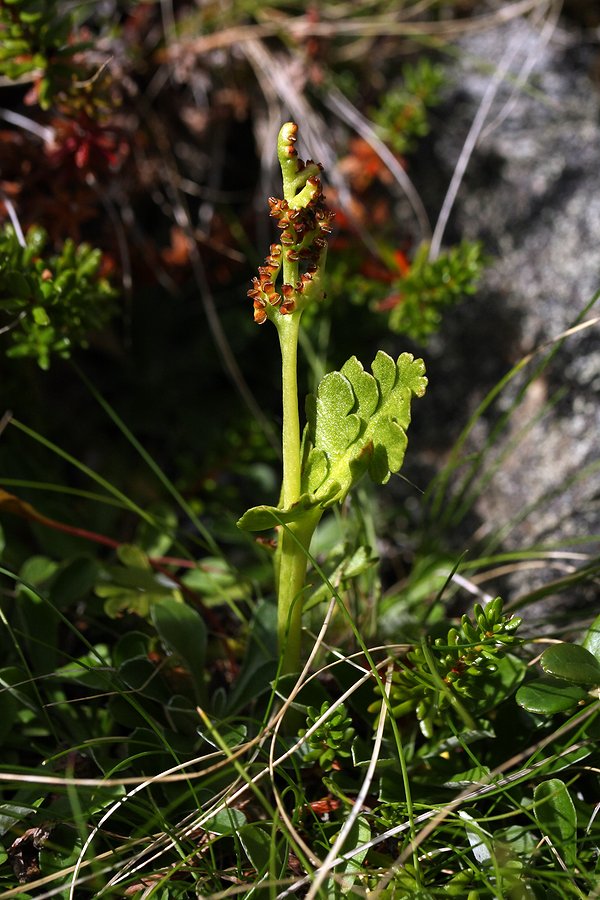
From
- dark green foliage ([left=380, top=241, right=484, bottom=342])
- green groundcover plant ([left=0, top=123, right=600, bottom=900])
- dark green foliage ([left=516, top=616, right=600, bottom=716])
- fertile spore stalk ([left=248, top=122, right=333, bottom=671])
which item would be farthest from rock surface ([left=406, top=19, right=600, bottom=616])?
fertile spore stalk ([left=248, top=122, right=333, bottom=671])

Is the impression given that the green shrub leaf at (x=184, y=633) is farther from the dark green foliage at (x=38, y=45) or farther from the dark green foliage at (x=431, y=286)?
the dark green foliage at (x=38, y=45)

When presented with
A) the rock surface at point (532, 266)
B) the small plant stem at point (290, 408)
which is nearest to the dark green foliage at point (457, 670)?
the small plant stem at point (290, 408)

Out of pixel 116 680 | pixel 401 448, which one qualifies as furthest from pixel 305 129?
pixel 116 680

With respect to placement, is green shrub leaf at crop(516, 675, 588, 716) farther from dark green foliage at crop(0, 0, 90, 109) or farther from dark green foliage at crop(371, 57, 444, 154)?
dark green foliage at crop(371, 57, 444, 154)

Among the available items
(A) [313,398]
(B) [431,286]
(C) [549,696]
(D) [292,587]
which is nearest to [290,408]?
(A) [313,398]

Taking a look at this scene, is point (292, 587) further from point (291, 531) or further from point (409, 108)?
point (409, 108)

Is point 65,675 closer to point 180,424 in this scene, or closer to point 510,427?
point 180,424

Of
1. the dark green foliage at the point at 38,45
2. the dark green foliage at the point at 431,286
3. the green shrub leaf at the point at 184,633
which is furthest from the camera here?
the dark green foliage at the point at 431,286
